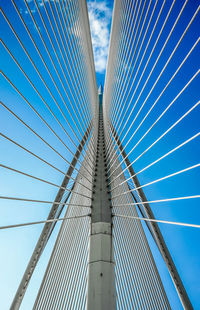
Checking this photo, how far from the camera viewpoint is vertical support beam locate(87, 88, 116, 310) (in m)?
1.40

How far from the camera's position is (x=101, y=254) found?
1.63 meters

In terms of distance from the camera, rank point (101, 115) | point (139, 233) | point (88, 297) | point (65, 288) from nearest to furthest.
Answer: point (88, 297) < point (65, 288) < point (139, 233) < point (101, 115)

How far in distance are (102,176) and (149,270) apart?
2.03 m

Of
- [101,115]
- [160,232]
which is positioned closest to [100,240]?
[160,232]

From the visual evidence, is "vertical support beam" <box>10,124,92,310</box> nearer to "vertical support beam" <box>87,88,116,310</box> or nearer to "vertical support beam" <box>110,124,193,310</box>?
"vertical support beam" <box>87,88,116,310</box>

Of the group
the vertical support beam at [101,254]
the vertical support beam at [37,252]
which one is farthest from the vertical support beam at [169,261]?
the vertical support beam at [37,252]

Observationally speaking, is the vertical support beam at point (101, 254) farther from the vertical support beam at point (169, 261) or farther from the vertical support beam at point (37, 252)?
the vertical support beam at point (169, 261)

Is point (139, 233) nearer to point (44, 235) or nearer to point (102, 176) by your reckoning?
point (102, 176)

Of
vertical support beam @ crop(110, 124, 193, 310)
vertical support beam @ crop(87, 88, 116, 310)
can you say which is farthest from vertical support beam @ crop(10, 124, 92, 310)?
vertical support beam @ crop(110, 124, 193, 310)

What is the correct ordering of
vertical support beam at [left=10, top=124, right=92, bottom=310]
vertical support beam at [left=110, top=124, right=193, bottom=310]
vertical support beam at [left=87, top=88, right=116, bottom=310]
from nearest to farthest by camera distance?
vertical support beam at [left=87, top=88, right=116, bottom=310], vertical support beam at [left=10, top=124, right=92, bottom=310], vertical support beam at [left=110, top=124, right=193, bottom=310]

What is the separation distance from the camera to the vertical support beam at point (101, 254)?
1.40m

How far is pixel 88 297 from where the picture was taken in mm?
1414

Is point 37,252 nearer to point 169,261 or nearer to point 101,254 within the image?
point 101,254

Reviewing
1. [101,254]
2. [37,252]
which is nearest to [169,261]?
[101,254]
